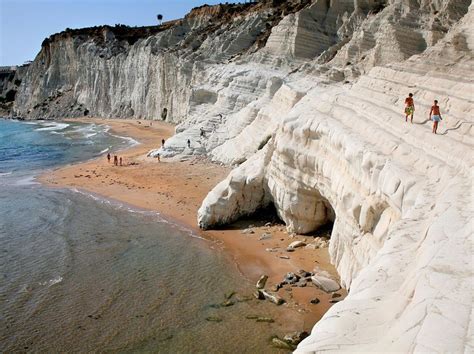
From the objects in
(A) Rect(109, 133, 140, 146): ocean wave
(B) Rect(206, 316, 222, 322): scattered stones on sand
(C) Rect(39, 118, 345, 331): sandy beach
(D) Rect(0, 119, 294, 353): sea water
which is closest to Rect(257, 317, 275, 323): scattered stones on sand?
(D) Rect(0, 119, 294, 353): sea water

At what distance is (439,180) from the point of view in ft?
28.2

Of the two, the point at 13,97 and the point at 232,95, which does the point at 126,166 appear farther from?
the point at 13,97

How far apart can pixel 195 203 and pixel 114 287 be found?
7878 millimetres

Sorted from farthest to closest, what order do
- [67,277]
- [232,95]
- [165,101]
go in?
[165,101] → [232,95] → [67,277]

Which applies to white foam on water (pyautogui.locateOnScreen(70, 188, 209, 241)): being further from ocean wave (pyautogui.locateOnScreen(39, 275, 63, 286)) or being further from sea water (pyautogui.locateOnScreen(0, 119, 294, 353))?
ocean wave (pyautogui.locateOnScreen(39, 275, 63, 286))

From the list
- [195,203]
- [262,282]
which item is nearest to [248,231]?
[262,282]

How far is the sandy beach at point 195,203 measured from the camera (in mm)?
13450

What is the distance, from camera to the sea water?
441 inches

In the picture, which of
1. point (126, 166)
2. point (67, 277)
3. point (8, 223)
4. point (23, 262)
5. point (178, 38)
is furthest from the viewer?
point (178, 38)

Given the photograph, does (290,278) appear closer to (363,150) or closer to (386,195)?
(363,150)

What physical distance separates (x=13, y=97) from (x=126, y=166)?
8476cm

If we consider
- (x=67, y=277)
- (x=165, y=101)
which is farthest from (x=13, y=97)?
(x=67, y=277)

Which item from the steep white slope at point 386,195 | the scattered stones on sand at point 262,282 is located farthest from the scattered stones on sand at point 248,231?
the scattered stones on sand at point 262,282

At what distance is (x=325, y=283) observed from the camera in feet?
41.2
